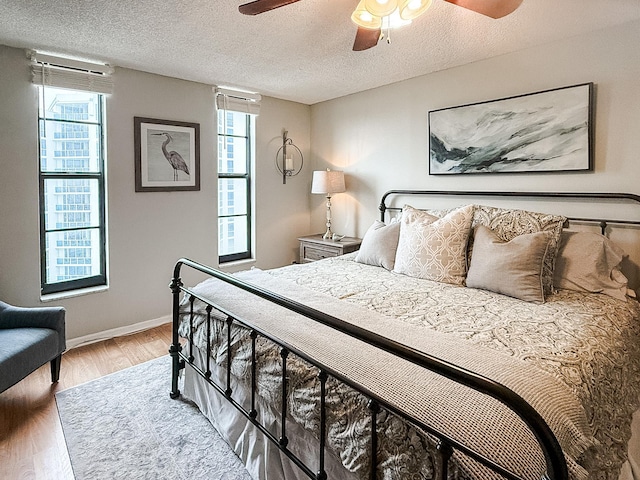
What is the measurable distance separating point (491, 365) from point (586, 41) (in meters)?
2.45

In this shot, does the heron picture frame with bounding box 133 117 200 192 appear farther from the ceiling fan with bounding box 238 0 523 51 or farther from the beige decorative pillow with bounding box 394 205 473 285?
the beige decorative pillow with bounding box 394 205 473 285

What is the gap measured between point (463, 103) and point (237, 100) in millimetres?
2191

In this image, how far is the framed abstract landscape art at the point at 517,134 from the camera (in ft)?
8.84

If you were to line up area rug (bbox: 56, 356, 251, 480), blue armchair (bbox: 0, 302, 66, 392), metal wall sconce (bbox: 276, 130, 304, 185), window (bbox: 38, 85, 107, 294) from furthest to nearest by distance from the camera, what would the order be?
metal wall sconce (bbox: 276, 130, 304, 185), window (bbox: 38, 85, 107, 294), blue armchair (bbox: 0, 302, 66, 392), area rug (bbox: 56, 356, 251, 480)

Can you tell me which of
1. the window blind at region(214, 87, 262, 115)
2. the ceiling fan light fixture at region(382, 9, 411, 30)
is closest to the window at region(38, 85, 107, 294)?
the window blind at region(214, 87, 262, 115)

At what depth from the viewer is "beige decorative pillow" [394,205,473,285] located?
2578 mm

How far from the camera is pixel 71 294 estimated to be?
3285 millimetres

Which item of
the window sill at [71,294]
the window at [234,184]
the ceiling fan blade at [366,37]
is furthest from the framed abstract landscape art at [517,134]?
the window sill at [71,294]

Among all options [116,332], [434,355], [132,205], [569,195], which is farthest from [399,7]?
[116,332]

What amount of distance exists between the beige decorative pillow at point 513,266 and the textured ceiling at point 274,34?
133 centimetres

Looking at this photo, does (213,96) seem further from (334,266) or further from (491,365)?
(491,365)

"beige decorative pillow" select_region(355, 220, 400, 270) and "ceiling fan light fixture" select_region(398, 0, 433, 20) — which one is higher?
"ceiling fan light fixture" select_region(398, 0, 433, 20)

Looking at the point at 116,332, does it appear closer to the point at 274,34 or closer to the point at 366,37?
the point at 274,34

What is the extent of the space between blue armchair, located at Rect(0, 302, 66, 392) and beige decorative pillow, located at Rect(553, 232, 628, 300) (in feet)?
10.4
